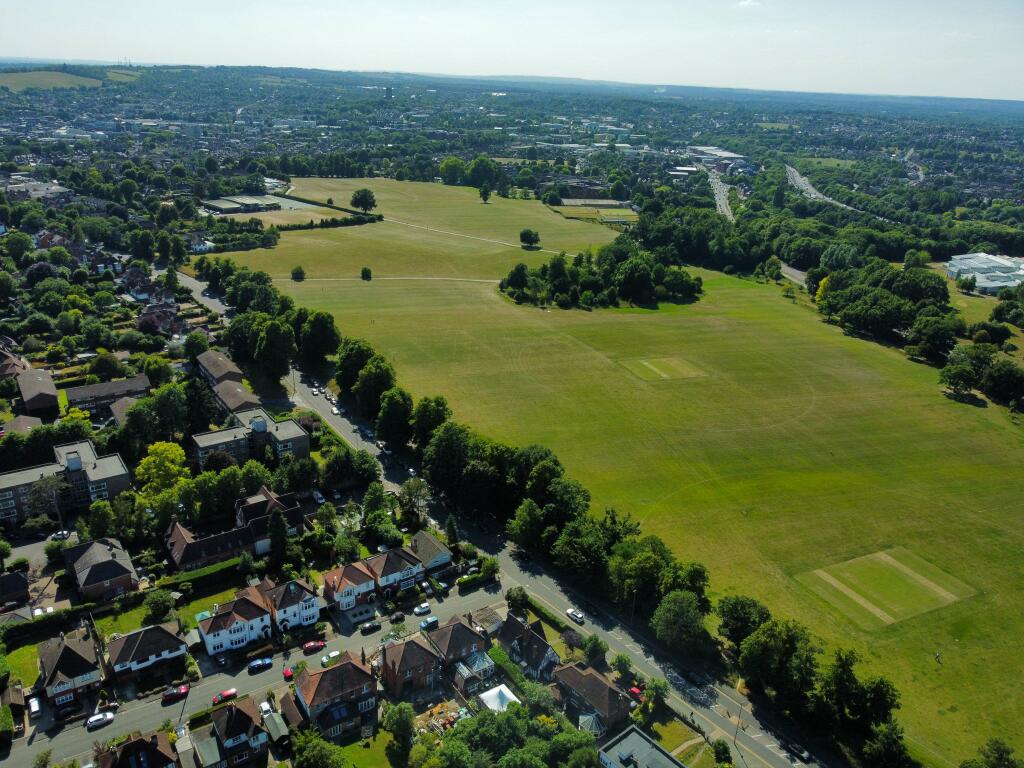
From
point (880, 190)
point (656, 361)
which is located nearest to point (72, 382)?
point (656, 361)

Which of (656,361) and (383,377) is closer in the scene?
(383,377)

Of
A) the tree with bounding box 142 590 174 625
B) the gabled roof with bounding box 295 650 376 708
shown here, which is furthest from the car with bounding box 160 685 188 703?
the gabled roof with bounding box 295 650 376 708

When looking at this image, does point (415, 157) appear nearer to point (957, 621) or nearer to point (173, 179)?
point (173, 179)

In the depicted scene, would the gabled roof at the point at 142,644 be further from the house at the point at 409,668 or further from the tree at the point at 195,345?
the tree at the point at 195,345

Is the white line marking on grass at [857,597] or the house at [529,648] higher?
the house at [529,648]

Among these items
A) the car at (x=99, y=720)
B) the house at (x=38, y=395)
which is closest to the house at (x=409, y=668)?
the car at (x=99, y=720)

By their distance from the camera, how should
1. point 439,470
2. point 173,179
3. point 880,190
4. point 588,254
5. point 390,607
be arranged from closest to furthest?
1. point 390,607
2. point 439,470
3. point 588,254
4. point 173,179
5. point 880,190

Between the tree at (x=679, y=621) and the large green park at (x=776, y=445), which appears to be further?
the large green park at (x=776, y=445)
